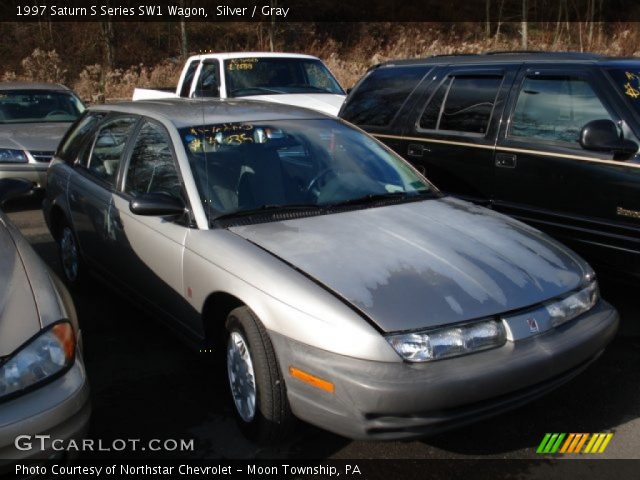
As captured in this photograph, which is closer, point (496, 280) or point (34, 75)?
point (496, 280)

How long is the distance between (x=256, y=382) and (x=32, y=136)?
23.1 ft

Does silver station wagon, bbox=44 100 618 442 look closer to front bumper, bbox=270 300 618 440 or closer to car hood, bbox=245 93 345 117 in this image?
front bumper, bbox=270 300 618 440

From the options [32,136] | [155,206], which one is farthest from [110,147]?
[32,136]

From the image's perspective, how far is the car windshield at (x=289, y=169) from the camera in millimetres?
3762

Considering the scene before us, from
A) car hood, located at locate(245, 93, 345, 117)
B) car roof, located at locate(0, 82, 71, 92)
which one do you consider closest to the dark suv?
car hood, located at locate(245, 93, 345, 117)

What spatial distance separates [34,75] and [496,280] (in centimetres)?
2539

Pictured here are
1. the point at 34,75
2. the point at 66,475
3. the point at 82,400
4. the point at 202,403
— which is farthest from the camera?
the point at 34,75

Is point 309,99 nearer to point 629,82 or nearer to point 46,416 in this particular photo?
point 629,82

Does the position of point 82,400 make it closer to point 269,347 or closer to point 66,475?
point 66,475

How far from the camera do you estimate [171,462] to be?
10.2 ft

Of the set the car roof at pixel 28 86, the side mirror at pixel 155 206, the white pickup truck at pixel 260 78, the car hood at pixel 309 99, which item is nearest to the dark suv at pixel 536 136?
the side mirror at pixel 155 206

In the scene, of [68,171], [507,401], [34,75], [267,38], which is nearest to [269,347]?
[507,401]

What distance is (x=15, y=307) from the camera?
105 inches

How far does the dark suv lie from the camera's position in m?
4.46
